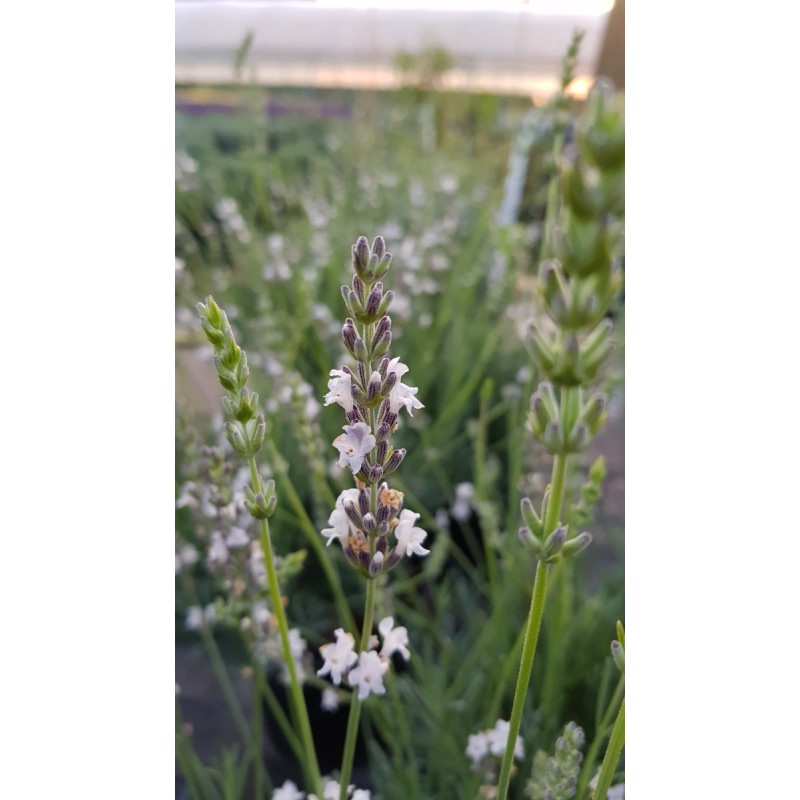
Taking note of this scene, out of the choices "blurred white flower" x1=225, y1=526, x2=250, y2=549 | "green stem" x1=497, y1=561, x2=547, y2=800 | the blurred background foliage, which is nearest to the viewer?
"green stem" x1=497, y1=561, x2=547, y2=800

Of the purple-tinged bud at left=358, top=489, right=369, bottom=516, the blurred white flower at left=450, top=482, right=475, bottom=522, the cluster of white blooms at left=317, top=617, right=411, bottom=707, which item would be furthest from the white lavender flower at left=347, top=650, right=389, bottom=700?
the blurred white flower at left=450, top=482, right=475, bottom=522

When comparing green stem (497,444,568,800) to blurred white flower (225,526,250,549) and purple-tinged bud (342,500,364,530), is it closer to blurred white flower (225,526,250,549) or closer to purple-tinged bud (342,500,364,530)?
purple-tinged bud (342,500,364,530)

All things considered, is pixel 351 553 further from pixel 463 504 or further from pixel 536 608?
pixel 463 504

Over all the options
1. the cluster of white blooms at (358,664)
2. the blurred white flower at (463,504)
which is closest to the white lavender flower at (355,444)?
the cluster of white blooms at (358,664)

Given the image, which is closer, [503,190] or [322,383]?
[322,383]
